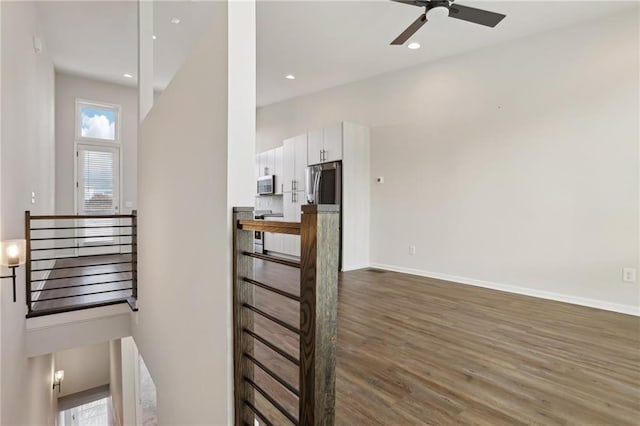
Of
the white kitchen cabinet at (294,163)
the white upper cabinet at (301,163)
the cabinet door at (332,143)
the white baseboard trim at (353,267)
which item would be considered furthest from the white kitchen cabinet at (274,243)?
the cabinet door at (332,143)

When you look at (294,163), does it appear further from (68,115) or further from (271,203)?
(68,115)

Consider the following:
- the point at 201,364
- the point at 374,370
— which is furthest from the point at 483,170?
the point at 201,364

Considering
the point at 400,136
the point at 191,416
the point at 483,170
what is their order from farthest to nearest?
the point at 400,136 < the point at 483,170 < the point at 191,416

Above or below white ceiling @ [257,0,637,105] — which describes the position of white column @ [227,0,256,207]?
below

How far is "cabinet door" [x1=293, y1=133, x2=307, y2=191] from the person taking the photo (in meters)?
5.95

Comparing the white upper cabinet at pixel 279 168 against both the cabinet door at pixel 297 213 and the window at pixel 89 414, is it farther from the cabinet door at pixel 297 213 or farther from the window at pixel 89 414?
the window at pixel 89 414

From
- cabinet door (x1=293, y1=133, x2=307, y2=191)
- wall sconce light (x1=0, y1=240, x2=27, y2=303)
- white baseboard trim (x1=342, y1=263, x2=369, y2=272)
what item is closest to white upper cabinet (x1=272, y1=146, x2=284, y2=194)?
cabinet door (x1=293, y1=133, x2=307, y2=191)

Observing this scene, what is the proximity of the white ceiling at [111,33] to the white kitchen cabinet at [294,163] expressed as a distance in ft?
7.60

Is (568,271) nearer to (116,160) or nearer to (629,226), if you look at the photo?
(629,226)

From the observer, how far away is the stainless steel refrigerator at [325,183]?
524 centimetres

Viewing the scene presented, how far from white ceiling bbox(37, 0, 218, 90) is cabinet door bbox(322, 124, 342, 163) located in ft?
7.59

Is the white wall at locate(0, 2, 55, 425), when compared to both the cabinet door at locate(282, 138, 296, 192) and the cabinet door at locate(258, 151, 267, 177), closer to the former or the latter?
the cabinet door at locate(282, 138, 296, 192)

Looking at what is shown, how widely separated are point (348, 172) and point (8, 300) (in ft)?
13.8

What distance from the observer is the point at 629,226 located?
3242 mm
